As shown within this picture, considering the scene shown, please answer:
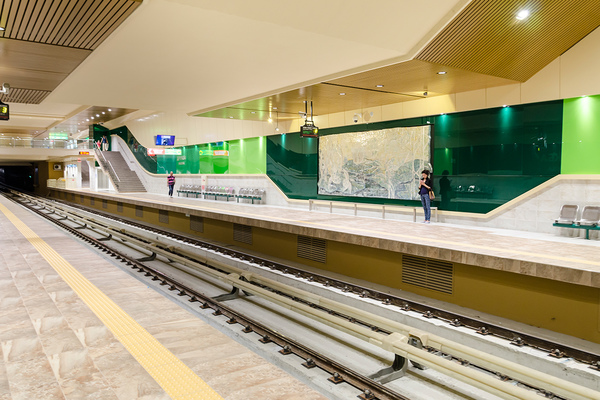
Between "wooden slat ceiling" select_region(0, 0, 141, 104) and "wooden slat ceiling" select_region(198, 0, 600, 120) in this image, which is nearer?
"wooden slat ceiling" select_region(0, 0, 141, 104)

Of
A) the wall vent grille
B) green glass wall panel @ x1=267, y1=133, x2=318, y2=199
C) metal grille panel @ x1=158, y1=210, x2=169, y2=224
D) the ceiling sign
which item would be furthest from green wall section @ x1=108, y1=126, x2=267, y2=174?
the wall vent grille

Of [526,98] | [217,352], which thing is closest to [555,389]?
A: [217,352]

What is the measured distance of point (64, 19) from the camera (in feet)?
18.7

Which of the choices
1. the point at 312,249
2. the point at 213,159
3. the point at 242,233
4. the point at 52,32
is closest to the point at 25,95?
the point at 52,32

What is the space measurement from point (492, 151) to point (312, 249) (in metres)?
4.62

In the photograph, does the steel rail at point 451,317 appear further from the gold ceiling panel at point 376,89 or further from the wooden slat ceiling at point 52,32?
the wooden slat ceiling at point 52,32

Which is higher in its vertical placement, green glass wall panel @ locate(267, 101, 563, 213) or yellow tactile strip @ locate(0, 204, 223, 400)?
green glass wall panel @ locate(267, 101, 563, 213)

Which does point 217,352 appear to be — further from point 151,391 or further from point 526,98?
point 526,98

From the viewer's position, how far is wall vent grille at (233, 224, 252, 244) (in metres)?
11.7

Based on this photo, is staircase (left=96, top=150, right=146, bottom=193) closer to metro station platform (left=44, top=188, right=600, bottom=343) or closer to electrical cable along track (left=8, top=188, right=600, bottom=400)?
metro station platform (left=44, top=188, right=600, bottom=343)

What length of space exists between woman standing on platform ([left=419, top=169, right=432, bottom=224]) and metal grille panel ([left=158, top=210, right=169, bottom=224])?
10.3 meters

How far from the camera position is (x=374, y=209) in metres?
12.1

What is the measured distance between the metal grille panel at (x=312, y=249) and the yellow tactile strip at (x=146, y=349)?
14.7 feet

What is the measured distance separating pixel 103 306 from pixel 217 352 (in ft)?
7.34
